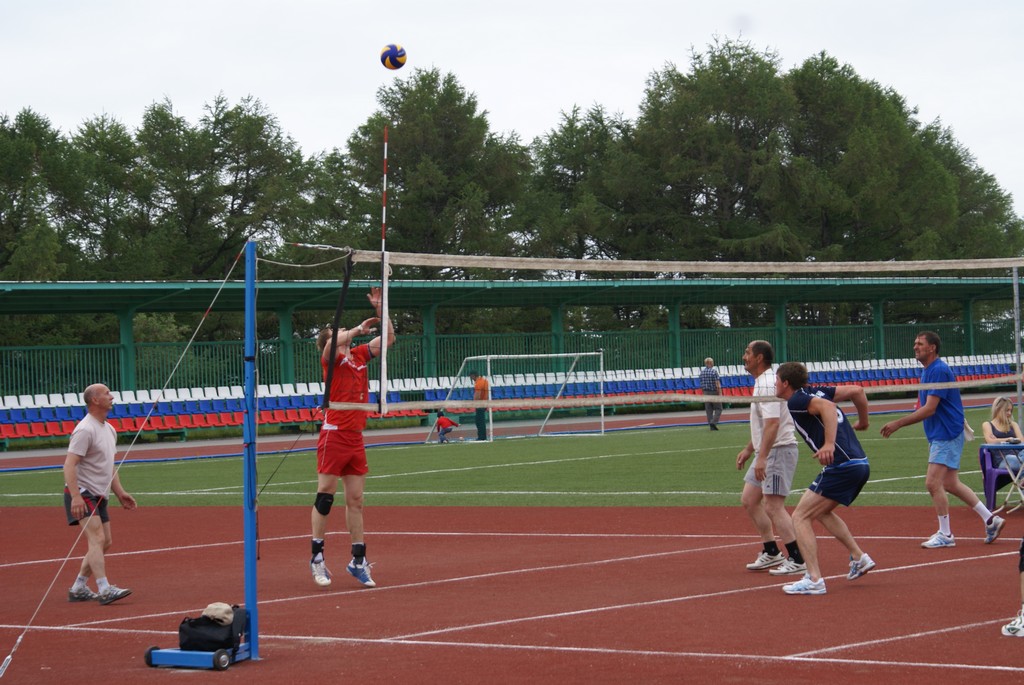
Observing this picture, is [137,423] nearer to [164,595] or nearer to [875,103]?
[164,595]

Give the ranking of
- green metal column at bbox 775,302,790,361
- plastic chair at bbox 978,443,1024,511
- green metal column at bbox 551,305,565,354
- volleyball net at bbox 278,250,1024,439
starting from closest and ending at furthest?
1. plastic chair at bbox 978,443,1024,511
2. volleyball net at bbox 278,250,1024,439
3. green metal column at bbox 551,305,565,354
4. green metal column at bbox 775,302,790,361

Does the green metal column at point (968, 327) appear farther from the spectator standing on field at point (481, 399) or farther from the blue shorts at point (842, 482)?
the blue shorts at point (842, 482)

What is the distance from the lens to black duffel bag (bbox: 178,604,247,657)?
8.17 meters

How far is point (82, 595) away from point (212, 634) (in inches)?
135

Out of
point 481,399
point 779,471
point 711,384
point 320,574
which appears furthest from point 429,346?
point 779,471

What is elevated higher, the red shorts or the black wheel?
the red shorts

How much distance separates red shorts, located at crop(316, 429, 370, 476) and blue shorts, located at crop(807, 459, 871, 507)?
12.8ft

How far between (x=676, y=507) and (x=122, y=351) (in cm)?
2648

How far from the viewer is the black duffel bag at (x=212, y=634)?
322 inches

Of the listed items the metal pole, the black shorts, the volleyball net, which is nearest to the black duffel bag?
the black shorts

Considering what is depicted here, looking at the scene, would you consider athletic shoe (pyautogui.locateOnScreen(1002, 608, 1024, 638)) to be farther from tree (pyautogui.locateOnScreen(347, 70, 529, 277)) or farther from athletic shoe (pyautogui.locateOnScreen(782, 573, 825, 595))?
tree (pyautogui.locateOnScreen(347, 70, 529, 277))

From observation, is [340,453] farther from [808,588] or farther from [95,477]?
[808,588]

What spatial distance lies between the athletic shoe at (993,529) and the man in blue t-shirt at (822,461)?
280 centimetres

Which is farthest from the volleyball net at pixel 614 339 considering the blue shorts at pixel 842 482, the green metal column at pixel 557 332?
the blue shorts at pixel 842 482
